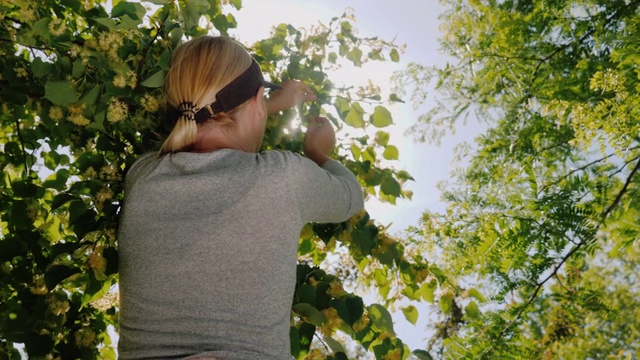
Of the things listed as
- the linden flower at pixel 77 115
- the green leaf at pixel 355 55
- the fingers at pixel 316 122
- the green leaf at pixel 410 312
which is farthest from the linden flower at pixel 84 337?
the green leaf at pixel 355 55

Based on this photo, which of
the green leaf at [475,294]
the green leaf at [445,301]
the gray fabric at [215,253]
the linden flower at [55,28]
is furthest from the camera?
the green leaf at [445,301]

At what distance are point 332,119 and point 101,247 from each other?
686mm

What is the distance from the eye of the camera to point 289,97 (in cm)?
142

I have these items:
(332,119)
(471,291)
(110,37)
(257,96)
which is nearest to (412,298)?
(471,291)

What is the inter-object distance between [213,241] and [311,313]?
0.38 meters

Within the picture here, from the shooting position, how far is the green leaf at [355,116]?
156cm

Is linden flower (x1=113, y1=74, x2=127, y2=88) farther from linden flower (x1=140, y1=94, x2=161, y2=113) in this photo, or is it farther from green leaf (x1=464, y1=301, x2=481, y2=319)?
green leaf (x1=464, y1=301, x2=481, y2=319)

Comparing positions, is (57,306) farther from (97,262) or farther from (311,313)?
(311,313)

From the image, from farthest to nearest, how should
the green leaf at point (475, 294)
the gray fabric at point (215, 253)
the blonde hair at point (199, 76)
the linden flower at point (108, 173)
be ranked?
the green leaf at point (475, 294)
the linden flower at point (108, 173)
the blonde hair at point (199, 76)
the gray fabric at point (215, 253)

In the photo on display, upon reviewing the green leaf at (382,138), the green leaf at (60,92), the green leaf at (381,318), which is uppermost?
the green leaf at (382,138)

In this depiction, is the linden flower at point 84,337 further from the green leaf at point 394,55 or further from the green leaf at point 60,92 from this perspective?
the green leaf at point 394,55

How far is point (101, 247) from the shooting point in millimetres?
1283

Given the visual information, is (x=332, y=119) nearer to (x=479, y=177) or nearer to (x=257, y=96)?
(x=257, y=96)

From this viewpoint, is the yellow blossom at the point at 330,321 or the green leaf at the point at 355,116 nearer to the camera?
the yellow blossom at the point at 330,321
